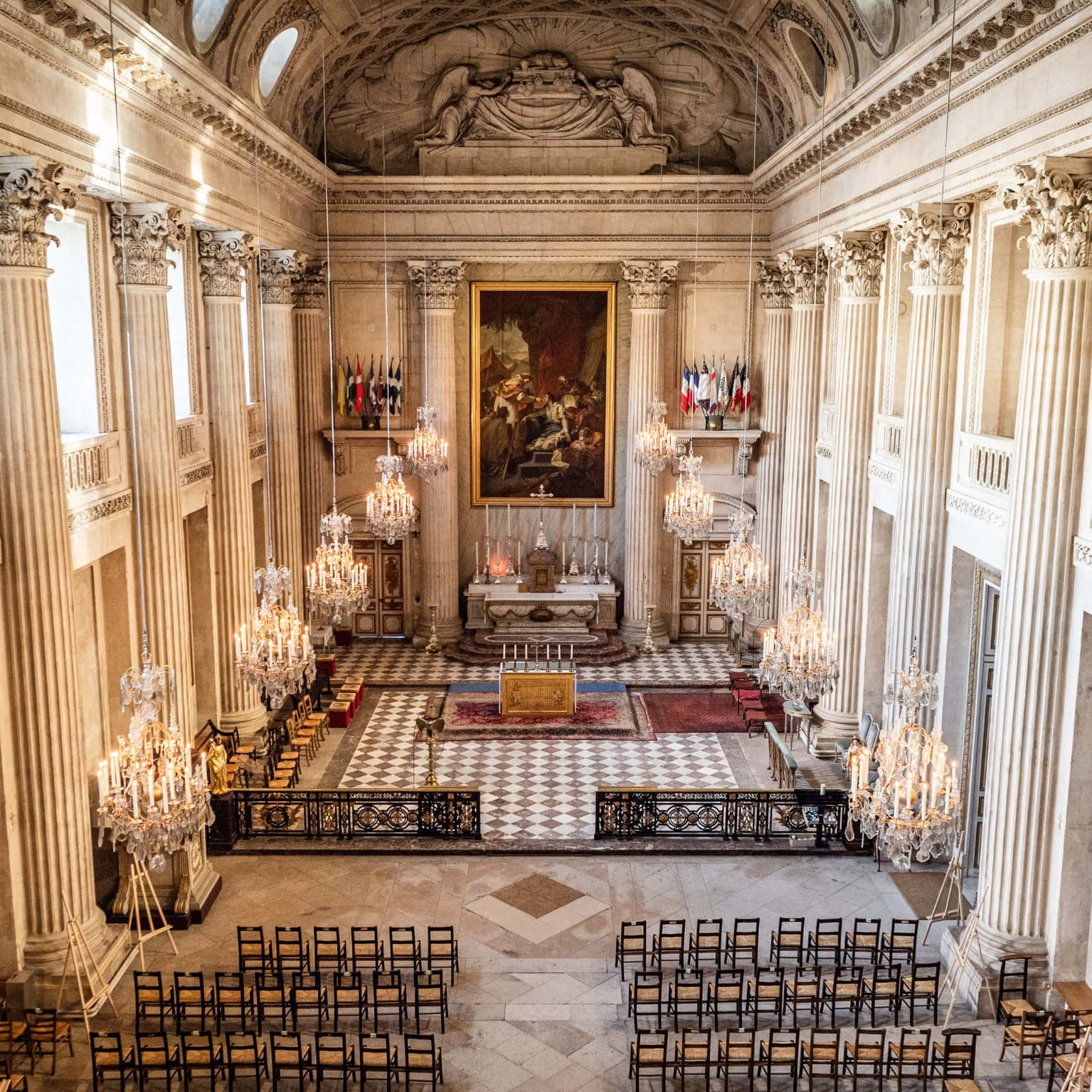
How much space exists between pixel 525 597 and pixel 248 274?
8.30m

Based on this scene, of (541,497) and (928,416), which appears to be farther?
(541,497)

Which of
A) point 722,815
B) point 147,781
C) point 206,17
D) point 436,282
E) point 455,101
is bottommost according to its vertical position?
point 722,815

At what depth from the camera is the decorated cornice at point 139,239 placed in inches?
489

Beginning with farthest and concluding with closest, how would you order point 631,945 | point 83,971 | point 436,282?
point 436,282 → point 631,945 → point 83,971

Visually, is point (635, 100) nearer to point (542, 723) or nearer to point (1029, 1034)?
point (542, 723)

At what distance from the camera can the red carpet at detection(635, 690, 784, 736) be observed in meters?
19.1

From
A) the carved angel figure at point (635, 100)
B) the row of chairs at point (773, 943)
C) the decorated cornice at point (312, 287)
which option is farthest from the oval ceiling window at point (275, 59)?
the row of chairs at point (773, 943)

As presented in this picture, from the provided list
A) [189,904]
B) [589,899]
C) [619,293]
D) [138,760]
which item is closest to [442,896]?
[589,899]

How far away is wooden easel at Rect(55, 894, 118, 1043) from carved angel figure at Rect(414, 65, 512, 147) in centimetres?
1608

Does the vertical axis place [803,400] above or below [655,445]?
above

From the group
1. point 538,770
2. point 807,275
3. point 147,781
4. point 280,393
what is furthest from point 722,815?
point 280,393

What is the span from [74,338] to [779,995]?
969 cm

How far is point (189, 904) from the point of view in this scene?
1236 cm

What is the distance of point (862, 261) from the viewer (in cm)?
1545
